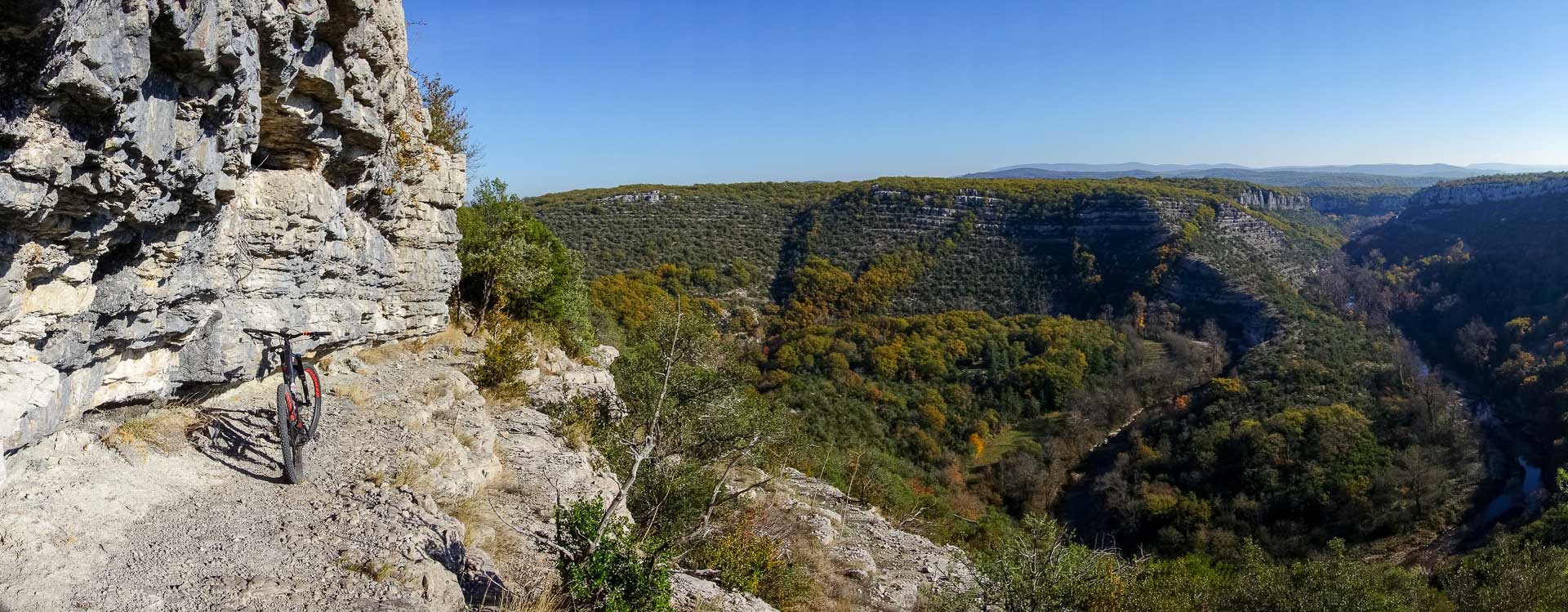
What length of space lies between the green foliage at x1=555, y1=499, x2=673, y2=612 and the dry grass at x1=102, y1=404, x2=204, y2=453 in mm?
3555

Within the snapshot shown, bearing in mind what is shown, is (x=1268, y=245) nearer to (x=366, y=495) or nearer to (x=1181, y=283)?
(x=1181, y=283)

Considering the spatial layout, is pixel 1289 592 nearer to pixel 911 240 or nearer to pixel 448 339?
pixel 448 339

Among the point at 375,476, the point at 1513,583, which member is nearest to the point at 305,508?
the point at 375,476

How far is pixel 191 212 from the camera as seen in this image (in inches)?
222

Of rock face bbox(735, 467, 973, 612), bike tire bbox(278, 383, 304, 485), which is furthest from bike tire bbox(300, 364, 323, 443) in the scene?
rock face bbox(735, 467, 973, 612)

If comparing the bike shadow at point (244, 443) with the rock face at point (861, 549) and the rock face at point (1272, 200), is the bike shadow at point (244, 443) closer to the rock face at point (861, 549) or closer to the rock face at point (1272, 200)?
the rock face at point (861, 549)

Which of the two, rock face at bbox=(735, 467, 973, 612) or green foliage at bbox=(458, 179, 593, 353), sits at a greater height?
green foliage at bbox=(458, 179, 593, 353)

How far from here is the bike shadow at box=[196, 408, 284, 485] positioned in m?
6.28

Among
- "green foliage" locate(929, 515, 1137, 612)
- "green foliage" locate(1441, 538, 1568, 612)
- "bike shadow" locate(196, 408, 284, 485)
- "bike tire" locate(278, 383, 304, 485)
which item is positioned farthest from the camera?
"green foliage" locate(1441, 538, 1568, 612)

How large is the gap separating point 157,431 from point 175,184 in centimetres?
254

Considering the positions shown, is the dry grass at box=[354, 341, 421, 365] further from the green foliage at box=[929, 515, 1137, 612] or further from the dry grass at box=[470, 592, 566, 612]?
the green foliage at box=[929, 515, 1137, 612]

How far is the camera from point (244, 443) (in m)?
6.68

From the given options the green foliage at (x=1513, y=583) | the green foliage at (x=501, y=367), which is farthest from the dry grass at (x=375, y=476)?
the green foliage at (x=1513, y=583)

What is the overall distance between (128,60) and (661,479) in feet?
23.4
